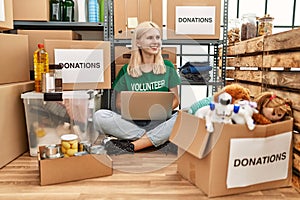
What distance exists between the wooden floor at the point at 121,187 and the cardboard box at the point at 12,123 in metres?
0.09

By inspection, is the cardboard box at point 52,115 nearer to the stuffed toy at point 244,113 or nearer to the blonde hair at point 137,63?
the blonde hair at point 137,63

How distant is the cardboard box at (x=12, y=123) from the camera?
1627 mm

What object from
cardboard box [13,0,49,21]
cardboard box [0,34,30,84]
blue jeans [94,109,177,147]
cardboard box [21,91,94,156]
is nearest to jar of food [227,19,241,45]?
blue jeans [94,109,177,147]

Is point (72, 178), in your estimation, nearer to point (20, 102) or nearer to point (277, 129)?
point (20, 102)

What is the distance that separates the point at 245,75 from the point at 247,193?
3.04 ft

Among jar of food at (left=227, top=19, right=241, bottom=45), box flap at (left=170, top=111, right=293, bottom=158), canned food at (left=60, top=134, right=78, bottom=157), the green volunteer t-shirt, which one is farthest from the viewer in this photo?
jar of food at (left=227, top=19, right=241, bottom=45)

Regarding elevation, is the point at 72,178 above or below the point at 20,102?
below

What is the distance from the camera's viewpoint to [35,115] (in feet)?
5.84

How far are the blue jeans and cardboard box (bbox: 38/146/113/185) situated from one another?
0.41 m

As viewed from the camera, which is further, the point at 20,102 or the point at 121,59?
the point at 121,59

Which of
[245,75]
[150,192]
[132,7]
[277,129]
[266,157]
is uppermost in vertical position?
[132,7]

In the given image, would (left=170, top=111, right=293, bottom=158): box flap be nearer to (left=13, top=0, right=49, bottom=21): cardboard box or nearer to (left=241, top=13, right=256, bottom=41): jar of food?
(left=241, top=13, right=256, bottom=41): jar of food

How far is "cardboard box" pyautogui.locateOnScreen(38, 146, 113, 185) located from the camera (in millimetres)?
1360

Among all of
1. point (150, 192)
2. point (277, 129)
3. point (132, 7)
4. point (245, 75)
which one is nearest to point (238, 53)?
point (245, 75)
